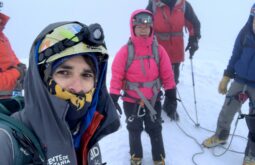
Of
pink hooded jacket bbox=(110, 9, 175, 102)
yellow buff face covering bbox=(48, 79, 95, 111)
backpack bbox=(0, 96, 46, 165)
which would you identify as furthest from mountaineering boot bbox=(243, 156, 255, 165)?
backpack bbox=(0, 96, 46, 165)

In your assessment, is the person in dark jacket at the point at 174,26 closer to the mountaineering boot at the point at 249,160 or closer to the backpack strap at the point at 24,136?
the mountaineering boot at the point at 249,160

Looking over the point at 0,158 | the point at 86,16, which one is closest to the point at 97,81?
the point at 0,158

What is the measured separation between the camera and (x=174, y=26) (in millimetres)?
6441

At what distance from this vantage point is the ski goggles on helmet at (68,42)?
2.12 metres

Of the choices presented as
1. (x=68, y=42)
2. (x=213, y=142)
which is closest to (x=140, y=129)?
(x=213, y=142)

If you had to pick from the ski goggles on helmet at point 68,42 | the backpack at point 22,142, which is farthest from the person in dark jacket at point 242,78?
the backpack at point 22,142

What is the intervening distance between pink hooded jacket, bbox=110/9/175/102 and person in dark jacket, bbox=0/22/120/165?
7.39ft

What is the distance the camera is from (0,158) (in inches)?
62.7

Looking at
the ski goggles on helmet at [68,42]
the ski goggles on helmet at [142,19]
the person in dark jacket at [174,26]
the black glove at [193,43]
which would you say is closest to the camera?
the ski goggles on helmet at [68,42]

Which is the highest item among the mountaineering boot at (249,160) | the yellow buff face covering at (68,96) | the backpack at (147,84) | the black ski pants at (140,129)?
the yellow buff face covering at (68,96)

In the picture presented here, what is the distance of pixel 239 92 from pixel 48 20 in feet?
328

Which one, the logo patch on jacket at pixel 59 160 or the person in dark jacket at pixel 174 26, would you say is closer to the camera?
the logo patch on jacket at pixel 59 160

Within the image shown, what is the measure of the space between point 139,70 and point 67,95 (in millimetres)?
2890

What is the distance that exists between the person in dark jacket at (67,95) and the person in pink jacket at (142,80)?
237cm
